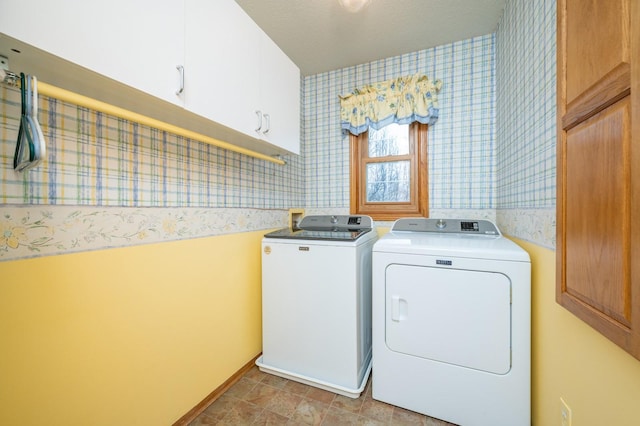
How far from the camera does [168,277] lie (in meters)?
1.30

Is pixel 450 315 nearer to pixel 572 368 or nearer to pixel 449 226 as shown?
pixel 572 368

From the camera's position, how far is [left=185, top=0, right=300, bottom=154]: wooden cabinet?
Result: 112cm

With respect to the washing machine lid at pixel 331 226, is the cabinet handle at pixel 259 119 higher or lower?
higher

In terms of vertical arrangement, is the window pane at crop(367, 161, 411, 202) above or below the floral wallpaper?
above

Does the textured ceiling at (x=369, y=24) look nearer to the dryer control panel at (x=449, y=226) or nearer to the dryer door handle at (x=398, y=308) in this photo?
the dryer control panel at (x=449, y=226)

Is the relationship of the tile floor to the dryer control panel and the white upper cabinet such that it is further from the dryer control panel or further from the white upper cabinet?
the white upper cabinet

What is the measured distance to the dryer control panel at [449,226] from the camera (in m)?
1.78

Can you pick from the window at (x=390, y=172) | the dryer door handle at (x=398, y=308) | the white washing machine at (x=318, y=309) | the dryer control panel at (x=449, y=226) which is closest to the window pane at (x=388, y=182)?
the window at (x=390, y=172)

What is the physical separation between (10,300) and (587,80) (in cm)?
188

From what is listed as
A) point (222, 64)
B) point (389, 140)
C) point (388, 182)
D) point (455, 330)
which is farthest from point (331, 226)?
point (222, 64)

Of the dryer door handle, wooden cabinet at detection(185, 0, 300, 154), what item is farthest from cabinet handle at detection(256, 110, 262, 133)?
the dryer door handle

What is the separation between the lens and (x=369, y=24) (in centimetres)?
186

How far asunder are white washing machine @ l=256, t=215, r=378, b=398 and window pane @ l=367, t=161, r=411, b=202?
711 mm

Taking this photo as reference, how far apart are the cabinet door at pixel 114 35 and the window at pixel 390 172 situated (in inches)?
67.9
